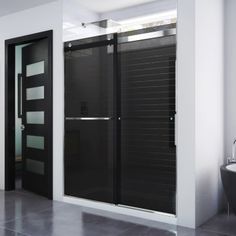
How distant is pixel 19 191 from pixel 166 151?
8.57ft

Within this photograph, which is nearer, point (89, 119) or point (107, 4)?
point (89, 119)

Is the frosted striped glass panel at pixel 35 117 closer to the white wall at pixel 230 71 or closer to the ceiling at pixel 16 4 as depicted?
the ceiling at pixel 16 4

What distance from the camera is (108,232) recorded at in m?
3.19

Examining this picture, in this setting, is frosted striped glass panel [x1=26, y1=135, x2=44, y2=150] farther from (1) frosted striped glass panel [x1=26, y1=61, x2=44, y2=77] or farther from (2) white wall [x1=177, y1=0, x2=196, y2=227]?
(2) white wall [x1=177, y1=0, x2=196, y2=227]

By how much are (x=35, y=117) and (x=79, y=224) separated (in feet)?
6.51

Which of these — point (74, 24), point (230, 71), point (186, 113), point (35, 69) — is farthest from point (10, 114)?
point (230, 71)

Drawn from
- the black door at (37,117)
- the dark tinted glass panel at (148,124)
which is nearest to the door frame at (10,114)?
the black door at (37,117)

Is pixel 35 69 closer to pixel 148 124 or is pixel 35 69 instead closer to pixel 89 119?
pixel 89 119

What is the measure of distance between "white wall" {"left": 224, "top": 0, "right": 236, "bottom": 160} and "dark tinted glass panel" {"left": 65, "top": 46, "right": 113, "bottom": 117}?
147cm

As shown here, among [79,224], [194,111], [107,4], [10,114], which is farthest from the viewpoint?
[10,114]

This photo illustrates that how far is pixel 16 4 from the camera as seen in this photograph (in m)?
4.48

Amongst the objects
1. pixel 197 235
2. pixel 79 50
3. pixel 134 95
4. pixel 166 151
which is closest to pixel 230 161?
pixel 166 151

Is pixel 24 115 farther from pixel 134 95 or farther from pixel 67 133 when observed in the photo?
pixel 134 95

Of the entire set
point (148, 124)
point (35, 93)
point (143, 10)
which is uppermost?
point (143, 10)
